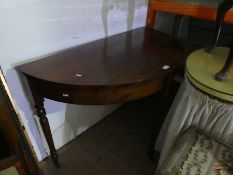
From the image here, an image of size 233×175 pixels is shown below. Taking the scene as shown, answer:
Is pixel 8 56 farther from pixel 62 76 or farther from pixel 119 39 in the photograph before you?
pixel 119 39

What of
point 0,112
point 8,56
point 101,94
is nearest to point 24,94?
point 8,56

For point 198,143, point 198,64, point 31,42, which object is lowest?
point 198,143

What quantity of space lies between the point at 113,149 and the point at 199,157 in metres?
0.70

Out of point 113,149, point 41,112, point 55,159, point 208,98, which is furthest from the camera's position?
point 113,149

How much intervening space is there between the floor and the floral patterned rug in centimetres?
29

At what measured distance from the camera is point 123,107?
175 cm

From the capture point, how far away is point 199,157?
79 cm

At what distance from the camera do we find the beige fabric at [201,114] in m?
0.78

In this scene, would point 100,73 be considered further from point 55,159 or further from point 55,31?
point 55,159

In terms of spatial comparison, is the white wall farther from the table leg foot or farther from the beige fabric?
the beige fabric

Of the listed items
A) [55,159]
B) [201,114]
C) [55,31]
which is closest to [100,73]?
[55,31]

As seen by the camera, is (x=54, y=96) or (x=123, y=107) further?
(x=123, y=107)

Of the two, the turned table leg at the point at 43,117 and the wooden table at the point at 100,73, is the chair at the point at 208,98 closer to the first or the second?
the wooden table at the point at 100,73

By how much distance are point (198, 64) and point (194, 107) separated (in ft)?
0.66
